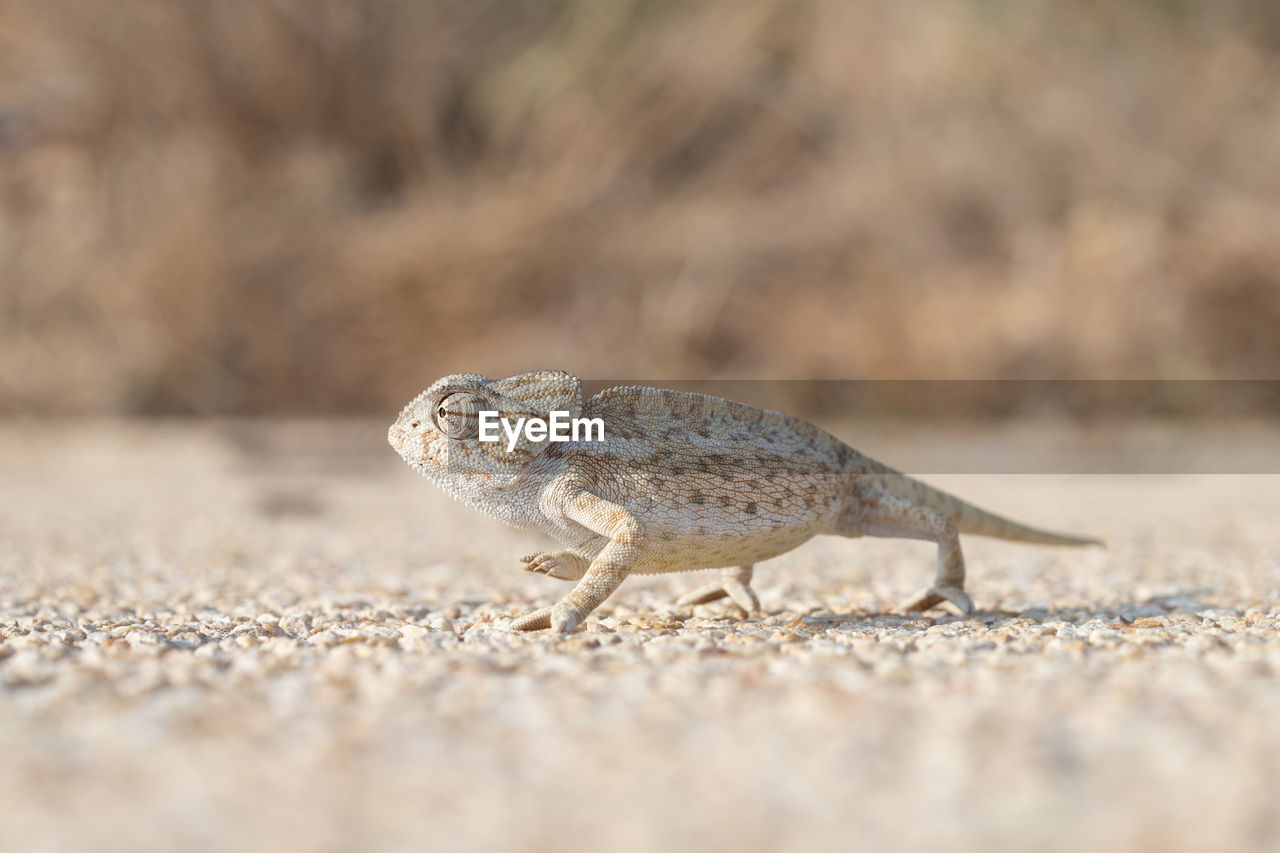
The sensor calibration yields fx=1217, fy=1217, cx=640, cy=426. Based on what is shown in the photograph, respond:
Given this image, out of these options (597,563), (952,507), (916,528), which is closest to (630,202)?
(952,507)

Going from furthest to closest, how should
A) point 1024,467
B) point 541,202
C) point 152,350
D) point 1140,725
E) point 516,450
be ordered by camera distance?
point 541,202 → point 152,350 → point 1024,467 → point 516,450 → point 1140,725

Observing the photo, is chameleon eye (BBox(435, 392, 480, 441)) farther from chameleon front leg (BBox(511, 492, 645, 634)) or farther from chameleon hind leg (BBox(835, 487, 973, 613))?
chameleon hind leg (BBox(835, 487, 973, 613))

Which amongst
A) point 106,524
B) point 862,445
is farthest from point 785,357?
point 106,524

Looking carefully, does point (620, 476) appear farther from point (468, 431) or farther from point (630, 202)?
point (630, 202)

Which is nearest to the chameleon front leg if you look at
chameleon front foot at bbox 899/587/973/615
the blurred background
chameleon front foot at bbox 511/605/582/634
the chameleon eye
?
chameleon front foot at bbox 511/605/582/634

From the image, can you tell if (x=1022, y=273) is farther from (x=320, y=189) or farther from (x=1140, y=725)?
(x=1140, y=725)
